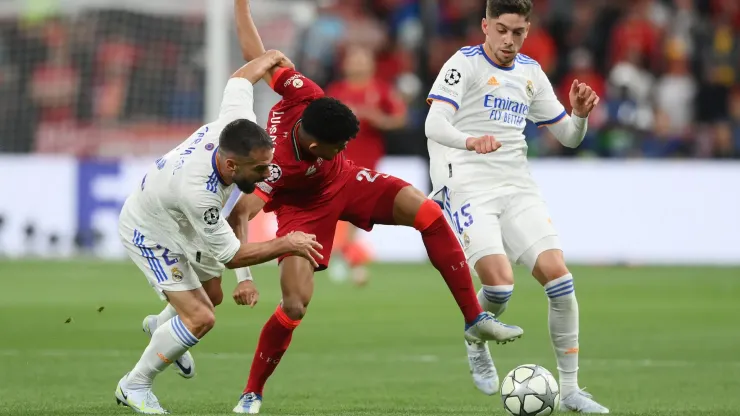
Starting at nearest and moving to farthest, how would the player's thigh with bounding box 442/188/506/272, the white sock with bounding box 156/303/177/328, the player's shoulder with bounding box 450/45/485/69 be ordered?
the player's thigh with bounding box 442/188/506/272, the player's shoulder with bounding box 450/45/485/69, the white sock with bounding box 156/303/177/328

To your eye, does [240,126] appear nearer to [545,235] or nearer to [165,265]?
[165,265]

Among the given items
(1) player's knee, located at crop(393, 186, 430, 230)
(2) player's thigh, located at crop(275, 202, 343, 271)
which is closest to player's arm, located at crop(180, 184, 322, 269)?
(2) player's thigh, located at crop(275, 202, 343, 271)

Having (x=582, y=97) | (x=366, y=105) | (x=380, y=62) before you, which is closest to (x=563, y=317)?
(x=582, y=97)

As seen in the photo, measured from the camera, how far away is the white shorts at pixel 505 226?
300 inches

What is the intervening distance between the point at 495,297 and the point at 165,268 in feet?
6.56

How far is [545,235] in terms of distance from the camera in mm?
7578

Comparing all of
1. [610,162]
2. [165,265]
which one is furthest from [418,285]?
[165,265]

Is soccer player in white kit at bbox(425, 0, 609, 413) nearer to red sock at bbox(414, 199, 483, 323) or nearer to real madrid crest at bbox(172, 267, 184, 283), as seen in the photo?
red sock at bbox(414, 199, 483, 323)

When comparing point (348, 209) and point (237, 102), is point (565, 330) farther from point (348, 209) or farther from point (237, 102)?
point (237, 102)

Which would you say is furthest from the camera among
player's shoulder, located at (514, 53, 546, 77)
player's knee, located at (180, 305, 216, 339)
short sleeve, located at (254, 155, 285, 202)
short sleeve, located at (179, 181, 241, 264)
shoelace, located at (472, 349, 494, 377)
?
shoelace, located at (472, 349, 494, 377)

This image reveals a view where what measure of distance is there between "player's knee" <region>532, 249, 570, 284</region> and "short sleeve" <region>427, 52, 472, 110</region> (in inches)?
40.1

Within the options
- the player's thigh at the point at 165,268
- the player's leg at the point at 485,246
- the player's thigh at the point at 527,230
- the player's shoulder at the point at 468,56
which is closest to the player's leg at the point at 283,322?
the player's thigh at the point at 165,268

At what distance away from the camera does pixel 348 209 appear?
26.0 feet

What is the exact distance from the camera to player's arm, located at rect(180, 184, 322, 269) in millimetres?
6793
